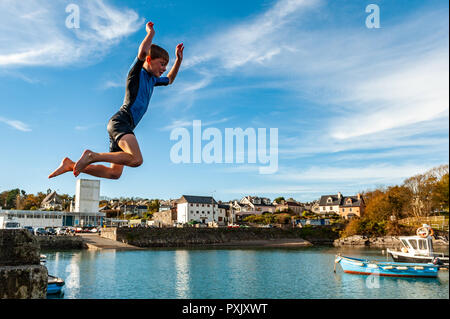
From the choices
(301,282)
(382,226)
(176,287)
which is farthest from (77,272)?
(382,226)

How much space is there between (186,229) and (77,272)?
45957 millimetres

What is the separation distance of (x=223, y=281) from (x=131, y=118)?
133ft

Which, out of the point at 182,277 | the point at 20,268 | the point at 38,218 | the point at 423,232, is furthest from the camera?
the point at 38,218

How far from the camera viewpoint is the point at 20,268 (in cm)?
198

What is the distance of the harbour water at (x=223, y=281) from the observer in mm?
34250

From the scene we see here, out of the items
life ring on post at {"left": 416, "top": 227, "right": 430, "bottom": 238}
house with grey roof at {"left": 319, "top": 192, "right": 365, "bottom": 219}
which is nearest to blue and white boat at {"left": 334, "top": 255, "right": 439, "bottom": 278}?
life ring on post at {"left": 416, "top": 227, "right": 430, "bottom": 238}

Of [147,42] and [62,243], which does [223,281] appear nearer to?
[147,42]

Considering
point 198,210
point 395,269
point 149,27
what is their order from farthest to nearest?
point 198,210
point 395,269
point 149,27

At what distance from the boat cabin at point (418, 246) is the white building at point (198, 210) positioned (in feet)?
220

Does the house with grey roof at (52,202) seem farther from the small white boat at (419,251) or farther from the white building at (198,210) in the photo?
the small white boat at (419,251)

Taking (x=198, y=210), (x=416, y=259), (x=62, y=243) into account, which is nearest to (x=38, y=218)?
(x=62, y=243)

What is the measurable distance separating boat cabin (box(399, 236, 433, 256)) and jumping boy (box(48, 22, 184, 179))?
55.8m

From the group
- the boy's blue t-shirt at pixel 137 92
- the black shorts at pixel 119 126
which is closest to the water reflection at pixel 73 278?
the black shorts at pixel 119 126
